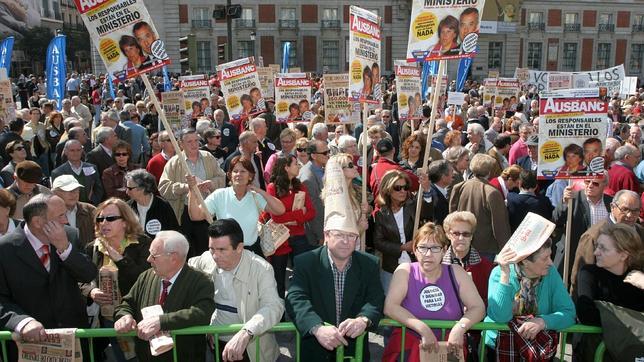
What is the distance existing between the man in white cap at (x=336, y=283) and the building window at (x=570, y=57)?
5991cm

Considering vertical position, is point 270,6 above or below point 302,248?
above

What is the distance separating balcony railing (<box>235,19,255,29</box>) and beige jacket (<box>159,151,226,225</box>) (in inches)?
1789

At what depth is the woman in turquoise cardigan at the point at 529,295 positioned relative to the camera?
11.1 ft

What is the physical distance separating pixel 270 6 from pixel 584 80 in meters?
38.3

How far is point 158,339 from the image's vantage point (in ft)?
10.5

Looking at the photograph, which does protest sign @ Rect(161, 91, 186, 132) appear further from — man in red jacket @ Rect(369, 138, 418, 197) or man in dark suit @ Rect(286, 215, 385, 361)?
man in dark suit @ Rect(286, 215, 385, 361)

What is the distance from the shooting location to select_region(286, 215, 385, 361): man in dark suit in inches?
134

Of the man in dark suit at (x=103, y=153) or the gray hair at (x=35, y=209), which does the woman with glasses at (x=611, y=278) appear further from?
the man in dark suit at (x=103, y=153)

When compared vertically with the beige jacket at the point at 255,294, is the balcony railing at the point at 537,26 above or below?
above

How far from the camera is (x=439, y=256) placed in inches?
138

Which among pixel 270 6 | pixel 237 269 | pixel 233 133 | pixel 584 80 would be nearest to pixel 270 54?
pixel 270 6

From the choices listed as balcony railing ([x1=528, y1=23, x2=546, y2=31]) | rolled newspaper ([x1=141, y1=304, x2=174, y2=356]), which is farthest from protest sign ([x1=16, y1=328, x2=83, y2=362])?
balcony railing ([x1=528, y1=23, x2=546, y2=31])

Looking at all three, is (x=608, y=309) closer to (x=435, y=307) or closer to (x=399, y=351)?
(x=435, y=307)

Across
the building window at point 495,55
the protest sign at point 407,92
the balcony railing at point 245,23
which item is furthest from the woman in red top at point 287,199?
the building window at point 495,55
